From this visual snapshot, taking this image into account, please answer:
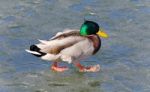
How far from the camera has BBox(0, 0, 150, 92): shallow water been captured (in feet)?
24.6

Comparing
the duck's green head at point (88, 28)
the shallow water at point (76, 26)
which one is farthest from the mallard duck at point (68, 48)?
the shallow water at point (76, 26)

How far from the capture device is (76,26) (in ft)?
31.3

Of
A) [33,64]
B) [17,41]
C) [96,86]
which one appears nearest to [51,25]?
[17,41]

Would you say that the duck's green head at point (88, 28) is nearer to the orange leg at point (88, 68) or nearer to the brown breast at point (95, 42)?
the brown breast at point (95, 42)

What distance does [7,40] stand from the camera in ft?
29.0

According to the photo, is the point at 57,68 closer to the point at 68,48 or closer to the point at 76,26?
the point at 68,48

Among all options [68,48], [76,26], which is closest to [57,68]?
[68,48]

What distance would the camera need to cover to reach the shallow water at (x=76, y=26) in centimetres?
749

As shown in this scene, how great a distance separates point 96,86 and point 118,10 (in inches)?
118

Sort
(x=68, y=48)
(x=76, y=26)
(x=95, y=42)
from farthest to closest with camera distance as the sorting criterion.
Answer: (x=76, y=26) → (x=95, y=42) → (x=68, y=48)

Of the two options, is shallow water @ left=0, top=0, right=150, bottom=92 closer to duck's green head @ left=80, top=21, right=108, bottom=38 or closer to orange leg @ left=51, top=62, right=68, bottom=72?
orange leg @ left=51, top=62, right=68, bottom=72

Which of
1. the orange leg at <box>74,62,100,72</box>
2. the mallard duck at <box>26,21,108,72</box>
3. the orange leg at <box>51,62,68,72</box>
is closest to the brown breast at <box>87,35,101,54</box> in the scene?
the mallard duck at <box>26,21,108,72</box>

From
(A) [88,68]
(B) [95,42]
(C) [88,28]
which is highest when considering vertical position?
(C) [88,28]

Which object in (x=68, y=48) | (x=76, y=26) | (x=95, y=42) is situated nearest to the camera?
(x=68, y=48)
